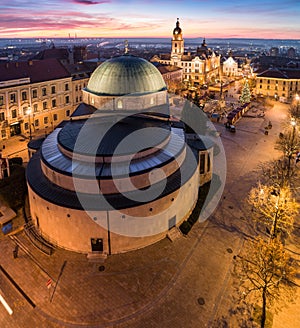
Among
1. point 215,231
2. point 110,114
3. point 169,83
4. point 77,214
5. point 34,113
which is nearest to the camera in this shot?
point 77,214

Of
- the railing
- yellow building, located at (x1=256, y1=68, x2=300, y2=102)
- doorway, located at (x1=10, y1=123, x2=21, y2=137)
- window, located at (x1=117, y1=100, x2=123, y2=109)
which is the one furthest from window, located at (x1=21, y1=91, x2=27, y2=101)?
yellow building, located at (x1=256, y1=68, x2=300, y2=102)

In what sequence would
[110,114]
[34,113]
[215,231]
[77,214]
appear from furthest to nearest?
[34,113] → [110,114] → [215,231] → [77,214]

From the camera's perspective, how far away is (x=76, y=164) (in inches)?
1174

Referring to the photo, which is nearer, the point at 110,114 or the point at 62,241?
the point at 62,241

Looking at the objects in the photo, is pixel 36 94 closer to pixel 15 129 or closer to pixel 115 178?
pixel 15 129

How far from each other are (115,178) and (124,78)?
15516 millimetres

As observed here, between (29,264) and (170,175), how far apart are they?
1662 centimetres

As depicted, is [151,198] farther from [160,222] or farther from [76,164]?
[76,164]

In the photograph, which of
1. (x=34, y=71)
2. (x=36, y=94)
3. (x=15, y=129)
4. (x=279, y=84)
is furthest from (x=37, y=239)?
(x=279, y=84)

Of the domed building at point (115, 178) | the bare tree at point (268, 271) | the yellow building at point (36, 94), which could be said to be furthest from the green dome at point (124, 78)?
the bare tree at point (268, 271)

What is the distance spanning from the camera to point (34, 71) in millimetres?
60375

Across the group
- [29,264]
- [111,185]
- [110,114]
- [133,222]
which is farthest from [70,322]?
[110,114]

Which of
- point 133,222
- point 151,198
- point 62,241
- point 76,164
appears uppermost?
point 76,164

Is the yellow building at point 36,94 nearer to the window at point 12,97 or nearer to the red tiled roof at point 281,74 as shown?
the window at point 12,97
